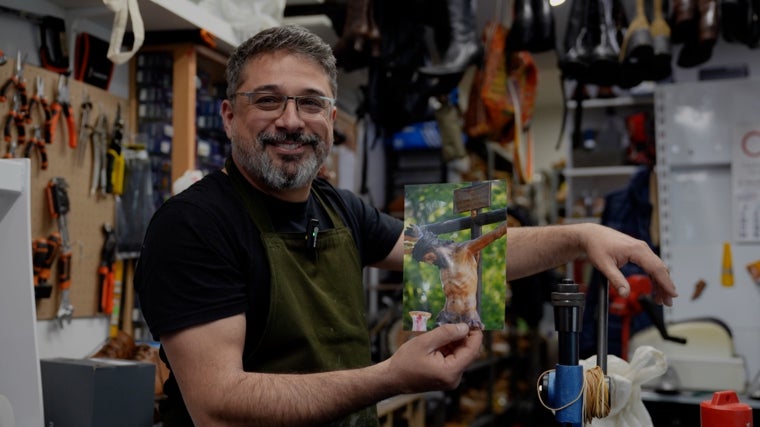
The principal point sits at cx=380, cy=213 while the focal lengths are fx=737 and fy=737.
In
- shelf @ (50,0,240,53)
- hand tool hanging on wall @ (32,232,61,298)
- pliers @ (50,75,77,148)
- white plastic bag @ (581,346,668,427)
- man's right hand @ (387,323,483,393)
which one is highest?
shelf @ (50,0,240,53)

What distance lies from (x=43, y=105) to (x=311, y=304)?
1.34 metres

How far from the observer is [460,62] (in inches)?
142

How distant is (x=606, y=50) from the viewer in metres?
3.52

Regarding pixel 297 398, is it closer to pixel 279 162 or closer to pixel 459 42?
pixel 279 162

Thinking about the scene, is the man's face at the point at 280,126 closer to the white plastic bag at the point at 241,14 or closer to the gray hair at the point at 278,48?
the gray hair at the point at 278,48

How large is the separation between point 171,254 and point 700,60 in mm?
3165

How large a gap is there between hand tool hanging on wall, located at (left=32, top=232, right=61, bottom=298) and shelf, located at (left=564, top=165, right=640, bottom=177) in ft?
12.4

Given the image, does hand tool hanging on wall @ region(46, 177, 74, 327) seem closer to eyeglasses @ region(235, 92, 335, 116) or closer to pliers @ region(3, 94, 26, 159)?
pliers @ region(3, 94, 26, 159)

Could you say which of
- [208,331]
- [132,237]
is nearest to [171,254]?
[208,331]

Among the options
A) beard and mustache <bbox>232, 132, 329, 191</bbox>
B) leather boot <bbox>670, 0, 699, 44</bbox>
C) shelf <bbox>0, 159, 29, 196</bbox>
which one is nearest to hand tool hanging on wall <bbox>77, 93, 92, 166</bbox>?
shelf <bbox>0, 159, 29, 196</bbox>

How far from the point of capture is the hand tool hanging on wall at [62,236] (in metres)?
2.45

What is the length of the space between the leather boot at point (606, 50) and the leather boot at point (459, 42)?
0.59 m

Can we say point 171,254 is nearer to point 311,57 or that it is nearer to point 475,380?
point 311,57

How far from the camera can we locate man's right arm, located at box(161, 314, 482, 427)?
1.36 metres
